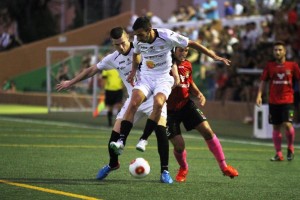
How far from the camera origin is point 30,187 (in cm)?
1289

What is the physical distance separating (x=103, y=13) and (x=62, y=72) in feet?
38.8

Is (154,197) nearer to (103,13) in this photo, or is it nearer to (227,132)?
(227,132)

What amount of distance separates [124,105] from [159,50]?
97cm

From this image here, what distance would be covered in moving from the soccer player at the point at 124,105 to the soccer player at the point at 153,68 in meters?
0.18

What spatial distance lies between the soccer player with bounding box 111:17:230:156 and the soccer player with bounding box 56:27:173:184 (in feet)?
0.59

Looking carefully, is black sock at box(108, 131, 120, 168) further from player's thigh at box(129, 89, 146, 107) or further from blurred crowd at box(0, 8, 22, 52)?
blurred crowd at box(0, 8, 22, 52)

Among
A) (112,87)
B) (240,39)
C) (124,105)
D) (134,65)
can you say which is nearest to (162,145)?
(124,105)

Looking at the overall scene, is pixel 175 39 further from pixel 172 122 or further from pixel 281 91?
pixel 281 91

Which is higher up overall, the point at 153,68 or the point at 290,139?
the point at 153,68

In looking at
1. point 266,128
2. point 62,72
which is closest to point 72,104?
point 62,72

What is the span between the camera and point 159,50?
45.3 ft

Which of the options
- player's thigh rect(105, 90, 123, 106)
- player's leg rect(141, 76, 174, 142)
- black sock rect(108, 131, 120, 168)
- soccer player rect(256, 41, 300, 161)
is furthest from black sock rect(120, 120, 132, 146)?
player's thigh rect(105, 90, 123, 106)

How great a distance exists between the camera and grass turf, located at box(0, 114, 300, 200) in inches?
496

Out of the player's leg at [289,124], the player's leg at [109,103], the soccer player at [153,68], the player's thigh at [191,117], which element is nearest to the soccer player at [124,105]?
the soccer player at [153,68]
